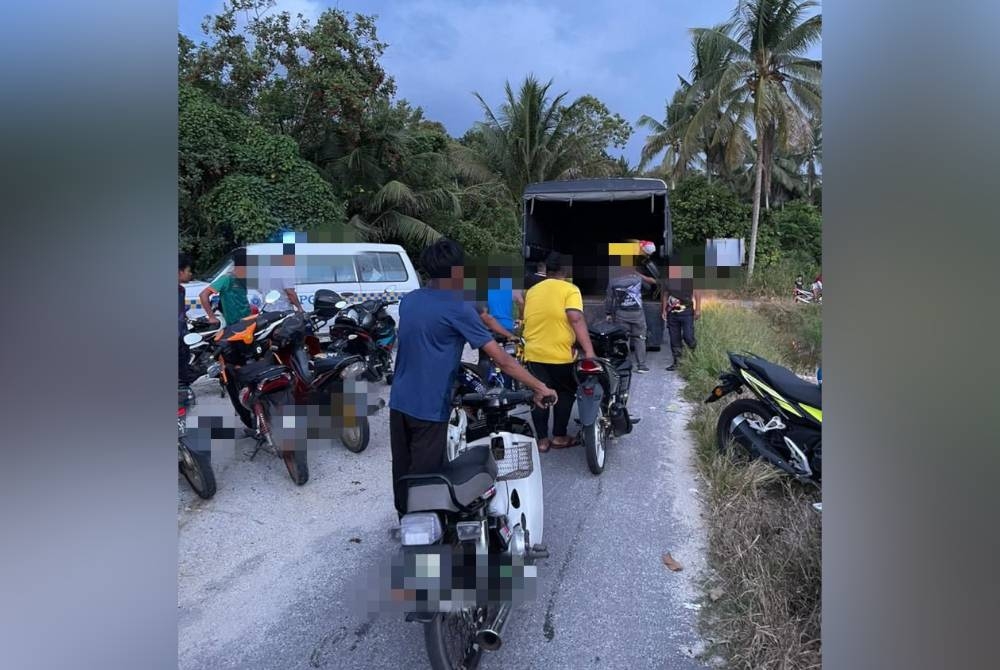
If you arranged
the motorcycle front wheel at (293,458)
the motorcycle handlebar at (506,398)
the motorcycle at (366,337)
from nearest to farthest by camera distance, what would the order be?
the motorcycle handlebar at (506,398) < the motorcycle front wheel at (293,458) < the motorcycle at (366,337)

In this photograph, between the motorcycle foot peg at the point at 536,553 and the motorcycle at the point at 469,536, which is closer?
the motorcycle at the point at 469,536

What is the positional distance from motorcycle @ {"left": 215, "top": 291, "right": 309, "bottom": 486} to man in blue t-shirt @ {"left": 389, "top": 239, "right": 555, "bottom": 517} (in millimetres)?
1634

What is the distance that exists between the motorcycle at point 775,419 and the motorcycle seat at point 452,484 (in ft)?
6.93

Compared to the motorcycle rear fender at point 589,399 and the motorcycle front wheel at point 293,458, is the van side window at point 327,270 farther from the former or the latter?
the motorcycle rear fender at point 589,399

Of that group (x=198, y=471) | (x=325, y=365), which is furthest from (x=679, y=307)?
(x=198, y=471)

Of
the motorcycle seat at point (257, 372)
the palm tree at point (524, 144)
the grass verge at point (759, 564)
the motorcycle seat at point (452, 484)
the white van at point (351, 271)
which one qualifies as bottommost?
the grass verge at point (759, 564)

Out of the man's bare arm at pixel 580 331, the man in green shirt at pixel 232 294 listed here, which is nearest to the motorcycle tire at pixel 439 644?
the man's bare arm at pixel 580 331

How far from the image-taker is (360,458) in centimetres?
490

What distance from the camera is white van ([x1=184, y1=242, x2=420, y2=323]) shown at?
820cm

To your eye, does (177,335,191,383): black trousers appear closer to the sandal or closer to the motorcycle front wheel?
the motorcycle front wheel

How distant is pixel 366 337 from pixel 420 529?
4.96 m

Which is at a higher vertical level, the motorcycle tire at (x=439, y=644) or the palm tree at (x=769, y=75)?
the palm tree at (x=769, y=75)

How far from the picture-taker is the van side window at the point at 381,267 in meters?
8.95

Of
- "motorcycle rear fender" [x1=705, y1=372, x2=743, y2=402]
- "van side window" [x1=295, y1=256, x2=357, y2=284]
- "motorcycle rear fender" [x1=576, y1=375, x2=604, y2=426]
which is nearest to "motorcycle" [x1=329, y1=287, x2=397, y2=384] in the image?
"van side window" [x1=295, y1=256, x2=357, y2=284]
